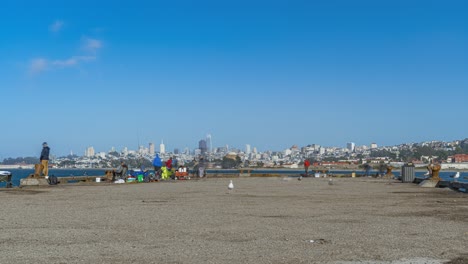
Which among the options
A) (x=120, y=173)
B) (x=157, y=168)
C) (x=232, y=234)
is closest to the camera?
(x=232, y=234)

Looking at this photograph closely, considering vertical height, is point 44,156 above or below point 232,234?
above

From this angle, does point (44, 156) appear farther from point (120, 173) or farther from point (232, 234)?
point (232, 234)

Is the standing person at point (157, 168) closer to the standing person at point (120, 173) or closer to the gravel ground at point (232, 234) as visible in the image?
the standing person at point (120, 173)

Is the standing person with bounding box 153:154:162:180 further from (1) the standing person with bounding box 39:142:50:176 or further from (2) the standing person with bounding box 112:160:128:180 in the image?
(1) the standing person with bounding box 39:142:50:176

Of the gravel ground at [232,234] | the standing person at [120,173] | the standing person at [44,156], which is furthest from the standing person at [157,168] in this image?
the gravel ground at [232,234]

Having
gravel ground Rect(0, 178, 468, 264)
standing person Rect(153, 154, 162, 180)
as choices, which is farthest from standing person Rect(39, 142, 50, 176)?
gravel ground Rect(0, 178, 468, 264)

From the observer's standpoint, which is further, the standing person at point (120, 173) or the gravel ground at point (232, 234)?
the standing person at point (120, 173)

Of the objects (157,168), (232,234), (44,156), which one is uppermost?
(44,156)

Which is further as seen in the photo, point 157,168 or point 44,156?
point 157,168

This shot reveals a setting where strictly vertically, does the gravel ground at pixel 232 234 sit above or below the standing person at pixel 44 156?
below

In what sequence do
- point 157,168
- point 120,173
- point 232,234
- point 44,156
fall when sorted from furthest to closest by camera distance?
point 157,168 < point 120,173 < point 44,156 < point 232,234

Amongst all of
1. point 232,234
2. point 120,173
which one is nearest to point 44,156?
point 120,173

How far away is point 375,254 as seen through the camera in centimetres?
916

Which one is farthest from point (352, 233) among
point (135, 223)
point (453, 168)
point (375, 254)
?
point (453, 168)
